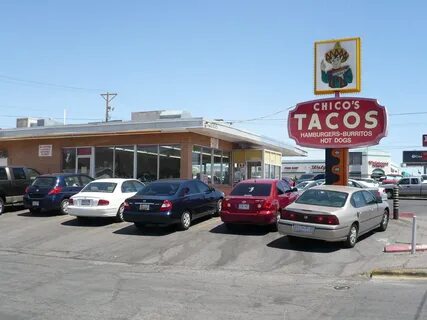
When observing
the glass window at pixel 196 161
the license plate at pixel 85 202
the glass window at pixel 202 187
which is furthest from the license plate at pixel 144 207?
the glass window at pixel 196 161

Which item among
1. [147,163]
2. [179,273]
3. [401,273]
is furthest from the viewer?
[147,163]

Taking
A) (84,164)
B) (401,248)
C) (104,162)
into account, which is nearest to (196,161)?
(104,162)

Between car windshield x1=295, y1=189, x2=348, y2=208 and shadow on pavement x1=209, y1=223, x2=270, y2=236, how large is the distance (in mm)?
2048

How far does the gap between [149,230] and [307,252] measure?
5.69 metres

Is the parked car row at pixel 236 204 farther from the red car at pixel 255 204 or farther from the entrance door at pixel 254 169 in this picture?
the entrance door at pixel 254 169

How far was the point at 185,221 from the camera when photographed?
1594 centimetres

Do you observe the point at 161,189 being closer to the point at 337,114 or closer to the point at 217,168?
the point at 337,114

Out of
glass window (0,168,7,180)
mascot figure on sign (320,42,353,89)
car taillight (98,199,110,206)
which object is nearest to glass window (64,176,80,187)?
glass window (0,168,7,180)

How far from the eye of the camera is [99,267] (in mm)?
11703

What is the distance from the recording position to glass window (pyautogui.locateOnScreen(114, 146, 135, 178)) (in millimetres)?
24906

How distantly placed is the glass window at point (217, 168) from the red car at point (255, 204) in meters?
11.0

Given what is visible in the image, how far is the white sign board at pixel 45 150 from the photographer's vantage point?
88.9 feet

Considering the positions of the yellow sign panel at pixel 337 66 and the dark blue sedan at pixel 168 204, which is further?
the yellow sign panel at pixel 337 66

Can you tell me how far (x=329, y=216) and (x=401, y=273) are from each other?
251cm
